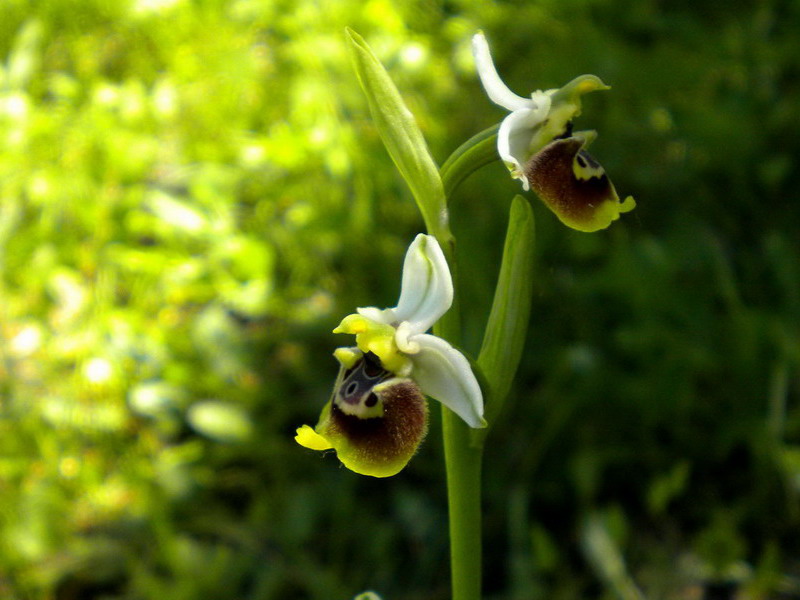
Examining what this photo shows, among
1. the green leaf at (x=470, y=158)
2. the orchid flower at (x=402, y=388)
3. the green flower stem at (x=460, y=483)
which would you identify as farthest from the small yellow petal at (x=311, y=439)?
the green leaf at (x=470, y=158)

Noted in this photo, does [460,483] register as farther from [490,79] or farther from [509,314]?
[490,79]

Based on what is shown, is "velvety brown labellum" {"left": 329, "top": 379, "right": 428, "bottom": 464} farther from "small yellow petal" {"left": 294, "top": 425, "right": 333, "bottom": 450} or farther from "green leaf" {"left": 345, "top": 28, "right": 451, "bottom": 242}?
"green leaf" {"left": 345, "top": 28, "right": 451, "bottom": 242}

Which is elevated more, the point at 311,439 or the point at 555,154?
the point at 555,154

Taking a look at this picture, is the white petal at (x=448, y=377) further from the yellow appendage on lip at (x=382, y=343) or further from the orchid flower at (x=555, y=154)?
the orchid flower at (x=555, y=154)

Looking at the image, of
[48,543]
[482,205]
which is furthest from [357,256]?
[48,543]

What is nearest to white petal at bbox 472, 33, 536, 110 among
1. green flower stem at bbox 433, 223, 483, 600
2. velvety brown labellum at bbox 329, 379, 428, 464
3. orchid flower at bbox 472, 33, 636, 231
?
orchid flower at bbox 472, 33, 636, 231

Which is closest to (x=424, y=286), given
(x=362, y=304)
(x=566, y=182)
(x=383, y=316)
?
(x=383, y=316)

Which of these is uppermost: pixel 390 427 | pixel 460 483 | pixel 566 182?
pixel 566 182
